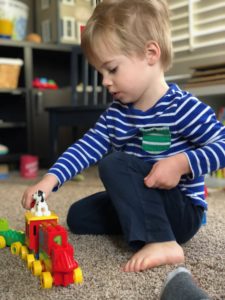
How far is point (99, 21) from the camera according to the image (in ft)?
2.44

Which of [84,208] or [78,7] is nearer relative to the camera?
[84,208]

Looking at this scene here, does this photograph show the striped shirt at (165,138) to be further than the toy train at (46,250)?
Yes

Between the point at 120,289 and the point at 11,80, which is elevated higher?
the point at 11,80

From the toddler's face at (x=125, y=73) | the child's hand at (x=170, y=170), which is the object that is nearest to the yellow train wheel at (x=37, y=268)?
the child's hand at (x=170, y=170)

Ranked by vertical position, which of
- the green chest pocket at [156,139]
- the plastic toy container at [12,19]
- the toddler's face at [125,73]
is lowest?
the green chest pocket at [156,139]

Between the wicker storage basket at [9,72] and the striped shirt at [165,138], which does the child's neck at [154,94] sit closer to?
the striped shirt at [165,138]

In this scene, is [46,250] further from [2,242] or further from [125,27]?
[125,27]

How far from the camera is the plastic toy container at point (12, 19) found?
1928 mm

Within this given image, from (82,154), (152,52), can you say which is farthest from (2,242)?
(152,52)

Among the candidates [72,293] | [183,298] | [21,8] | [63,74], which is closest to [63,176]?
[72,293]

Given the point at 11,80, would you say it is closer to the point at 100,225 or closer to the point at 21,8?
the point at 21,8

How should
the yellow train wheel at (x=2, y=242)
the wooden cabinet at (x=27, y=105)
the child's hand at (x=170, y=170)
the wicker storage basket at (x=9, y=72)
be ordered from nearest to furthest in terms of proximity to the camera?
the child's hand at (x=170, y=170) < the yellow train wheel at (x=2, y=242) < the wicker storage basket at (x=9, y=72) < the wooden cabinet at (x=27, y=105)

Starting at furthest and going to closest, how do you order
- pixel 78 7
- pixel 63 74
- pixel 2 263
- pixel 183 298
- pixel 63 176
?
pixel 63 74
pixel 78 7
pixel 63 176
pixel 2 263
pixel 183 298

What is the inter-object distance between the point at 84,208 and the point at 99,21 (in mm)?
401
